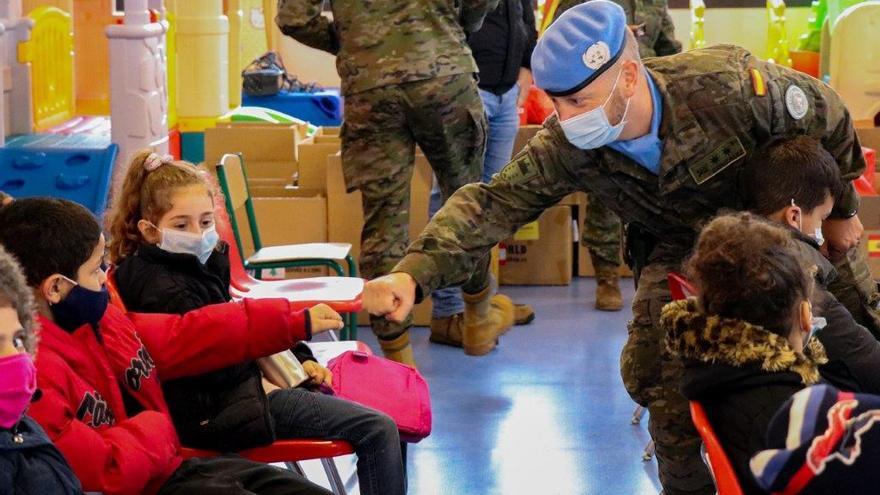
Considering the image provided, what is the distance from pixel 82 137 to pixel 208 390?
13.8 feet

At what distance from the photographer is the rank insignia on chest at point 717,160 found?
2.78m

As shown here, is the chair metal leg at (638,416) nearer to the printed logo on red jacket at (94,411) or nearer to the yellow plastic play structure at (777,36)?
the printed logo on red jacket at (94,411)

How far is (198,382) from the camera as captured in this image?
9.58ft

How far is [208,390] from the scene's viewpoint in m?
2.93

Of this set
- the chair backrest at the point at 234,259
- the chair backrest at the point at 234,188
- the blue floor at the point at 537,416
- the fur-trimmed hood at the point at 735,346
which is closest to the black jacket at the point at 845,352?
the fur-trimmed hood at the point at 735,346

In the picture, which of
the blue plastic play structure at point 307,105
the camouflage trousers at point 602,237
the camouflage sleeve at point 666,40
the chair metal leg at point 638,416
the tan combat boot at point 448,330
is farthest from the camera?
the blue plastic play structure at point 307,105

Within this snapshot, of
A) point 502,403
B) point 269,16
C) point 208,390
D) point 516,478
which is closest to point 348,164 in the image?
point 502,403

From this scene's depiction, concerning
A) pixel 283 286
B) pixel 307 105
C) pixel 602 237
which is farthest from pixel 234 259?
pixel 307 105

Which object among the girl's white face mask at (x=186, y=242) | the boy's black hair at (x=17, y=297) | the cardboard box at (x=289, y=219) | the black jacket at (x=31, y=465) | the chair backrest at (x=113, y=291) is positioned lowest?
the cardboard box at (x=289, y=219)

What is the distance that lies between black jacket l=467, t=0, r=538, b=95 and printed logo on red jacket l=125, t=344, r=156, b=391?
309cm

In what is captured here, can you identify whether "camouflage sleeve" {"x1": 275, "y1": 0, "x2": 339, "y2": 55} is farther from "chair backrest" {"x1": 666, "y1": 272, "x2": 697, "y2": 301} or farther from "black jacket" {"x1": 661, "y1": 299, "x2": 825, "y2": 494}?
"black jacket" {"x1": 661, "y1": 299, "x2": 825, "y2": 494}

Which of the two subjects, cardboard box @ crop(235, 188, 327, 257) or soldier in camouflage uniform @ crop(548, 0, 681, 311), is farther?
soldier in camouflage uniform @ crop(548, 0, 681, 311)

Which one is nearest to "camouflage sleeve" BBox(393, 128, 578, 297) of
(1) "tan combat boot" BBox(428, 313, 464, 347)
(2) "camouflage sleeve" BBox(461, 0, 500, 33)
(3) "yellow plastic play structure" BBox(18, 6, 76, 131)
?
(2) "camouflage sleeve" BBox(461, 0, 500, 33)

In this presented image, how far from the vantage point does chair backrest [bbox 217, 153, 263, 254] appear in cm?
447
